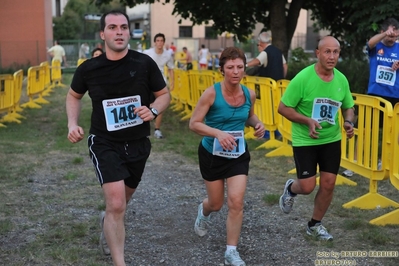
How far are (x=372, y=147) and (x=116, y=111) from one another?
324 centimetres

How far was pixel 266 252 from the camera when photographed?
18.6 ft

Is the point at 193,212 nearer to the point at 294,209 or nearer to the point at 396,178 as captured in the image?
the point at 294,209

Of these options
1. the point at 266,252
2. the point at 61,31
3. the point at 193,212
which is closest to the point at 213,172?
the point at 266,252

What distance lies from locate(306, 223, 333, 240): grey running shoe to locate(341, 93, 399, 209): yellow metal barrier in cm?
120

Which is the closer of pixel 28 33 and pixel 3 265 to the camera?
pixel 3 265

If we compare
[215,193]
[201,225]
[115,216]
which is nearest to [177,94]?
[201,225]

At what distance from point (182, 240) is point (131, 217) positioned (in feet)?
3.29

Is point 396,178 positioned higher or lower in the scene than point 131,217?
higher

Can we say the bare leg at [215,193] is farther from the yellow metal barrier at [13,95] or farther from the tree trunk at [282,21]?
the tree trunk at [282,21]

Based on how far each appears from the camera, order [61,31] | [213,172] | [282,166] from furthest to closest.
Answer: [61,31] → [282,166] → [213,172]

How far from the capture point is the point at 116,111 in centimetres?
498

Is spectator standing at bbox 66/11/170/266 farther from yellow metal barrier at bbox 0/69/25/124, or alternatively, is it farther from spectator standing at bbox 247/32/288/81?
yellow metal barrier at bbox 0/69/25/124

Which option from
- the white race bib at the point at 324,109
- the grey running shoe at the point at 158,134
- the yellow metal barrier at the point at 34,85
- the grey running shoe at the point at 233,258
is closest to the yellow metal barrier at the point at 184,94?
the grey running shoe at the point at 158,134

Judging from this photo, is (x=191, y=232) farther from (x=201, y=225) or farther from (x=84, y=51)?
(x=84, y=51)
